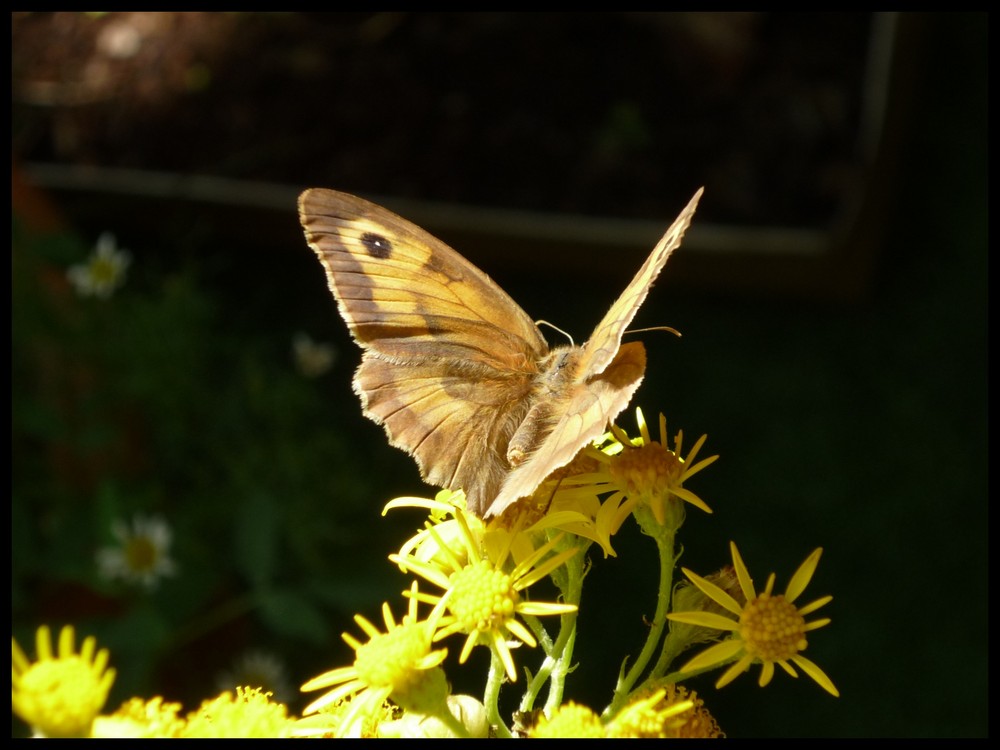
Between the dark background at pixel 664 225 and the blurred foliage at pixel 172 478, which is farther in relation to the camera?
the dark background at pixel 664 225

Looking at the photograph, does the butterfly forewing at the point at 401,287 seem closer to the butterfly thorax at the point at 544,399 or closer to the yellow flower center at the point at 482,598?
the butterfly thorax at the point at 544,399

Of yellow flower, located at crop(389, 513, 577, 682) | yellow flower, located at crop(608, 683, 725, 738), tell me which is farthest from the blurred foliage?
yellow flower, located at crop(608, 683, 725, 738)

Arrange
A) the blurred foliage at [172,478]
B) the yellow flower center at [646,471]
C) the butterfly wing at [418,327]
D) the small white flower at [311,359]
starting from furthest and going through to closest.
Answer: the small white flower at [311,359], the blurred foliage at [172,478], the butterfly wing at [418,327], the yellow flower center at [646,471]

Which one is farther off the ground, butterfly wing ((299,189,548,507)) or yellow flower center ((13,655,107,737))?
butterfly wing ((299,189,548,507))

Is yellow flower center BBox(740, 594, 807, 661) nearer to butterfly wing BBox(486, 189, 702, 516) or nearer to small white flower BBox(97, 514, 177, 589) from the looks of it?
butterfly wing BBox(486, 189, 702, 516)

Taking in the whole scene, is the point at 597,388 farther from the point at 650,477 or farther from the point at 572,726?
the point at 572,726

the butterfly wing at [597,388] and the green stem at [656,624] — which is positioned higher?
the butterfly wing at [597,388]

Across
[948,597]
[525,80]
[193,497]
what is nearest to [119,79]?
[525,80]

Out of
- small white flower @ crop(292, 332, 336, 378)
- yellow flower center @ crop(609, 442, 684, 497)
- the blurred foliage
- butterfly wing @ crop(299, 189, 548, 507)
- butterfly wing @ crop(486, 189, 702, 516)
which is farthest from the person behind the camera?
small white flower @ crop(292, 332, 336, 378)

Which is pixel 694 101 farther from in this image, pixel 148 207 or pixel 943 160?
pixel 148 207

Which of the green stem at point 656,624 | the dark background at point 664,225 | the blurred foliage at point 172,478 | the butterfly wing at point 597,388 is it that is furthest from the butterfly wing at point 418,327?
the dark background at point 664,225
